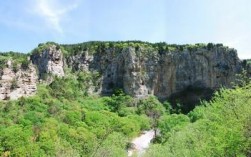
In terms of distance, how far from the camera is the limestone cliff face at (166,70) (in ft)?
547

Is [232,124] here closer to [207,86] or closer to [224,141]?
[224,141]

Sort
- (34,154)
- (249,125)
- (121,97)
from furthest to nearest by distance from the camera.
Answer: (121,97)
(34,154)
(249,125)

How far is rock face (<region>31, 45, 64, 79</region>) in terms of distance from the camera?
171 metres

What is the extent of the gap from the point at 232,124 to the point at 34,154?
5078 centimetres

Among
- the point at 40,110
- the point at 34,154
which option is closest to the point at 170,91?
the point at 40,110

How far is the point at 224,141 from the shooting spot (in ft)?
124

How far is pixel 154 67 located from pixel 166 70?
4.92m

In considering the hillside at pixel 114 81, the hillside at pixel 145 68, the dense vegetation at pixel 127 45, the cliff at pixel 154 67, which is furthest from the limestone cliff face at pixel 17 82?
the dense vegetation at pixel 127 45

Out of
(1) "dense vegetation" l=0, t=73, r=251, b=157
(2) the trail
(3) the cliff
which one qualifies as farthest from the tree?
(2) the trail

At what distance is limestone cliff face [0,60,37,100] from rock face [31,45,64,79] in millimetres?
5683

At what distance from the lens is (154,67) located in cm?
17500

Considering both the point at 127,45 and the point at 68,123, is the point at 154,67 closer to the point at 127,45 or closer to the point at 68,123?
the point at 127,45

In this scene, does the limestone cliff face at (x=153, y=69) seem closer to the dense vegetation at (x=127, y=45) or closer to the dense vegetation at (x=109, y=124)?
the dense vegetation at (x=127, y=45)

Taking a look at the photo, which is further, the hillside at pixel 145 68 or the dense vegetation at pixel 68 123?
the hillside at pixel 145 68
